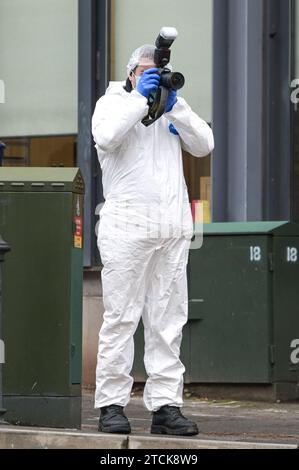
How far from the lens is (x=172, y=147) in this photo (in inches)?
285

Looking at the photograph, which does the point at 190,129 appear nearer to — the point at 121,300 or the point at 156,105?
the point at 156,105

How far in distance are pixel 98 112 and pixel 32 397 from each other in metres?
1.69

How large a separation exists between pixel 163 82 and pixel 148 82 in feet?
0.28

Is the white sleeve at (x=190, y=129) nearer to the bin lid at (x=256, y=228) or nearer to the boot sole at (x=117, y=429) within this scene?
the boot sole at (x=117, y=429)

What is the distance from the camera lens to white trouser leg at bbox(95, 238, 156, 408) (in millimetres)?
7098

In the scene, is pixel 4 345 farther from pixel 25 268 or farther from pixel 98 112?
pixel 98 112

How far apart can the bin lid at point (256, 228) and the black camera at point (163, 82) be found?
2.84m

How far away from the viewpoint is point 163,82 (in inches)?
278

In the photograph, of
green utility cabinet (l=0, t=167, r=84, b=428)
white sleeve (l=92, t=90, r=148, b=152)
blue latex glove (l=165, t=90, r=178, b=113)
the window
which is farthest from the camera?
the window

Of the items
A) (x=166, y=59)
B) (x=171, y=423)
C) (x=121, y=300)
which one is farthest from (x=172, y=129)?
(x=171, y=423)

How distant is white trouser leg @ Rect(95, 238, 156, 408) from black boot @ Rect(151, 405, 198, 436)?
0.25m

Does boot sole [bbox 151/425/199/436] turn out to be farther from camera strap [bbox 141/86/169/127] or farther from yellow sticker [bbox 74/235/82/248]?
camera strap [bbox 141/86/169/127]

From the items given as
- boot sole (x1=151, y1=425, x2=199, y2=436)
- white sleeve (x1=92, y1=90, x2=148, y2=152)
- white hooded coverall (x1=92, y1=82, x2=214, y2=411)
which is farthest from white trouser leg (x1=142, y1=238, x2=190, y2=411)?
white sleeve (x1=92, y1=90, x2=148, y2=152)

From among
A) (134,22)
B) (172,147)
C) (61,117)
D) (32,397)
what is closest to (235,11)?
(134,22)
